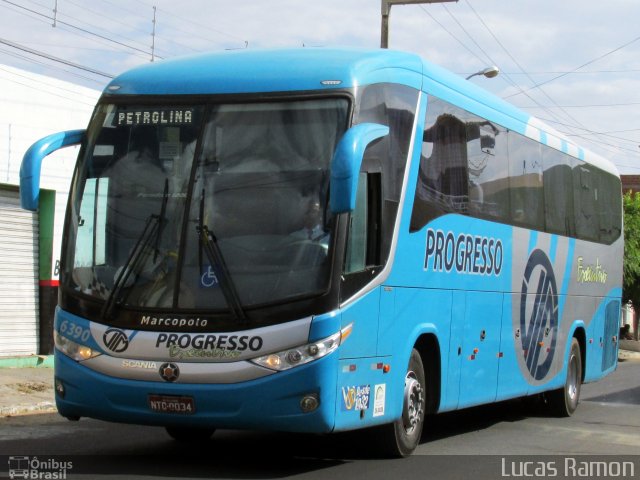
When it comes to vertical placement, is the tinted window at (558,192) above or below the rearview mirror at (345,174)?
above

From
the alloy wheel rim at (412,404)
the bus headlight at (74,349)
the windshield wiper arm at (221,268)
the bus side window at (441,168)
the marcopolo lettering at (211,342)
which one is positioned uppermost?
the bus side window at (441,168)

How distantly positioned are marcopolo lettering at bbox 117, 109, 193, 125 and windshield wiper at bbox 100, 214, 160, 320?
85cm

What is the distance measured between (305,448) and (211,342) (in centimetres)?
268

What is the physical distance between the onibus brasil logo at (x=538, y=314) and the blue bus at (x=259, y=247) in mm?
2923

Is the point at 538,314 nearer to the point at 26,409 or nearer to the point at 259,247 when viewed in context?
the point at 259,247

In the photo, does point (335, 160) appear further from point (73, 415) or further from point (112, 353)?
point (73, 415)

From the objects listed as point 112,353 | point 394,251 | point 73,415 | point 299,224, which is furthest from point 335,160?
point 73,415

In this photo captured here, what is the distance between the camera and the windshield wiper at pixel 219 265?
8.42 metres

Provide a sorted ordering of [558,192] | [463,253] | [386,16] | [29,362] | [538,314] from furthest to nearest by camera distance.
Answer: [386,16], [29,362], [558,192], [538,314], [463,253]

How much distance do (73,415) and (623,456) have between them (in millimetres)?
5467

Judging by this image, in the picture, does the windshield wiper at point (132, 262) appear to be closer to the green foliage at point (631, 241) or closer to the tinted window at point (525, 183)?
the tinted window at point (525, 183)

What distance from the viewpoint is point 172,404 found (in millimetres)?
8523

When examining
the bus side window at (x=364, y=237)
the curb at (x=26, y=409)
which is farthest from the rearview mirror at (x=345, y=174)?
the curb at (x=26, y=409)

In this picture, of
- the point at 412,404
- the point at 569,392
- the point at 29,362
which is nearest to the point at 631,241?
the point at 569,392
